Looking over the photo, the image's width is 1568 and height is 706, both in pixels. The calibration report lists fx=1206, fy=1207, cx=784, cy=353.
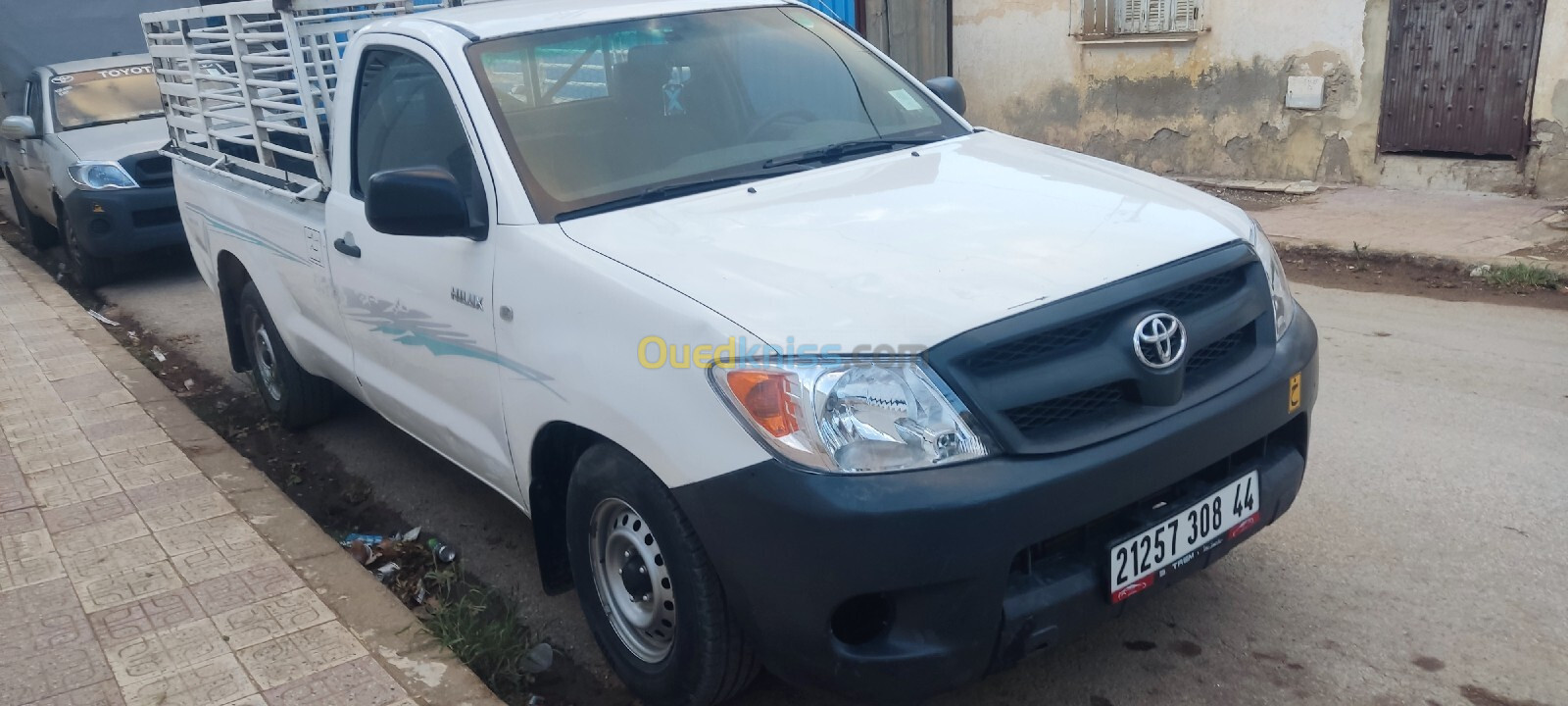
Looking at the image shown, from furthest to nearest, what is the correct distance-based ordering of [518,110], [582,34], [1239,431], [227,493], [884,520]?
1. [227,493]
2. [582,34]
3. [518,110]
4. [1239,431]
5. [884,520]

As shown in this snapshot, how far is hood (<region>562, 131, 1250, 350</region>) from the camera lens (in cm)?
254

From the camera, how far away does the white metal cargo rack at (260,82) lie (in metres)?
4.72

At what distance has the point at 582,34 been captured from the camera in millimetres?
3758

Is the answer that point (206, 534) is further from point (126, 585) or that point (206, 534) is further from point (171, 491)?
point (171, 491)

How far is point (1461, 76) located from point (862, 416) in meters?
8.25

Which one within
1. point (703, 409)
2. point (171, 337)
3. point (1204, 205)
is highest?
point (1204, 205)

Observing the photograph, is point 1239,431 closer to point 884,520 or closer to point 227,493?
point 884,520

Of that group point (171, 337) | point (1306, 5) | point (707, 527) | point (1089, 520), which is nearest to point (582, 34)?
point (707, 527)

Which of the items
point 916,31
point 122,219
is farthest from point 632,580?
point 916,31

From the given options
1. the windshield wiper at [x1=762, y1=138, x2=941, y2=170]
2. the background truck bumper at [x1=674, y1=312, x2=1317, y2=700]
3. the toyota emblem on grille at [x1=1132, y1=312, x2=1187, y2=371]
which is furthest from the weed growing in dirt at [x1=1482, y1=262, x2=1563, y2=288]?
the toyota emblem on grille at [x1=1132, y1=312, x2=1187, y2=371]

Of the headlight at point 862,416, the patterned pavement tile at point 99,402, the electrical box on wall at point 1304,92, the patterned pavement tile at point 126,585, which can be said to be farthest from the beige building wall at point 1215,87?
the patterned pavement tile at point 126,585

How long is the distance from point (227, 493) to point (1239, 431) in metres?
3.65

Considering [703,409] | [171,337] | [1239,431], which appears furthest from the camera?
[171,337]

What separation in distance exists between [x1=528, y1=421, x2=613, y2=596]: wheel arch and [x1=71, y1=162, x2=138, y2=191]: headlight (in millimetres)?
7118
